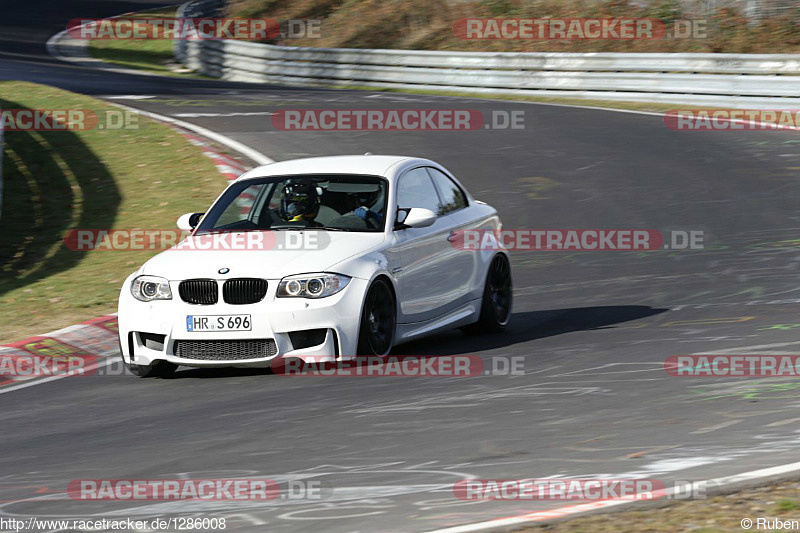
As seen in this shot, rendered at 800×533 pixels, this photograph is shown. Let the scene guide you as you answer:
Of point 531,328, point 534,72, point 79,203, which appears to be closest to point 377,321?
point 531,328

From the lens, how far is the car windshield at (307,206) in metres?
10.1

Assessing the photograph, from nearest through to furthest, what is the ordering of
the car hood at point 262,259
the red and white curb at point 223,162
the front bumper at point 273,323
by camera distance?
the front bumper at point 273,323, the car hood at point 262,259, the red and white curb at point 223,162

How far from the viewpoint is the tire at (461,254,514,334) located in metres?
11.2

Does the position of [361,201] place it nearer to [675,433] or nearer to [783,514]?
[675,433]

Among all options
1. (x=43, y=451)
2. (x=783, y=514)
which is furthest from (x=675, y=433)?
(x=43, y=451)

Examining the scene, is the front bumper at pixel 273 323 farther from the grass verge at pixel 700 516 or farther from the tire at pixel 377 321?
the grass verge at pixel 700 516

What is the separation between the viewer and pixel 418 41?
40812 mm

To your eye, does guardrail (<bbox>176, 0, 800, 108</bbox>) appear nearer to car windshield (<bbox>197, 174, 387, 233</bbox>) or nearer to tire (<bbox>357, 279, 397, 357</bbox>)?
Answer: car windshield (<bbox>197, 174, 387, 233</bbox>)

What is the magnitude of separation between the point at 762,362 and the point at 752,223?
707cm

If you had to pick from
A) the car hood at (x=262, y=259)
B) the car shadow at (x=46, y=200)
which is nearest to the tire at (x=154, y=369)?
the car hood at (x=262, y=259)

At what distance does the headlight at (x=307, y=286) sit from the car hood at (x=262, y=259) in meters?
0.05

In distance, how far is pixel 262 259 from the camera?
30.7 ft

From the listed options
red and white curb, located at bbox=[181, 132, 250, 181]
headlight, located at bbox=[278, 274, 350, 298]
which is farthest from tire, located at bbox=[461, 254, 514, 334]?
red and white curb, located at bbox=[181, 132, 250, 181]

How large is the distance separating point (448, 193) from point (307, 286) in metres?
2.45
